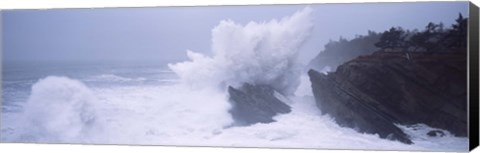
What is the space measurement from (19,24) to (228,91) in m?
2.39

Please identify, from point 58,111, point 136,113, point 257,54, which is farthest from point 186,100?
point 58,111

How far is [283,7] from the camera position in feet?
27.6

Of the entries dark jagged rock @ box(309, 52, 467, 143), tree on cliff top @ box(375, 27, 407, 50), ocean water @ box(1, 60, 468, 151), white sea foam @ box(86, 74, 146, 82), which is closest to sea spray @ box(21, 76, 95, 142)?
ocean water @ box(1, 60, 468, 151)

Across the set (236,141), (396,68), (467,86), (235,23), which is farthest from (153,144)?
(467,86)

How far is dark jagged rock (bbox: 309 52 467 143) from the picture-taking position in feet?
26.0

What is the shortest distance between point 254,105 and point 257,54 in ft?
1.67

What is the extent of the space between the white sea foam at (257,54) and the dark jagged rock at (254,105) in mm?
72

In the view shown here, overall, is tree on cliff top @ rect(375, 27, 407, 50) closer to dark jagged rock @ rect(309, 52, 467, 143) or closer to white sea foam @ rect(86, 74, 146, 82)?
dark jagged rock @ rect(309, 52, 467, 143)

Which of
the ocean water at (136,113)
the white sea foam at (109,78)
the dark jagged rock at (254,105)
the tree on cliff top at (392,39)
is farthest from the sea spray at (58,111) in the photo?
the tree on cliff top at (392,39)

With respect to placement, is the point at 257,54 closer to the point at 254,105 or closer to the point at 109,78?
the point at 254,105

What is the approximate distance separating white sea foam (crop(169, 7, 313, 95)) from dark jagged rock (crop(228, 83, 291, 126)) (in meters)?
0.07

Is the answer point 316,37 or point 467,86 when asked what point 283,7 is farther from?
point 467,86

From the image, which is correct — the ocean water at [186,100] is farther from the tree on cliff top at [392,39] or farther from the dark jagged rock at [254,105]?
the tree on cliff top at [392,39]

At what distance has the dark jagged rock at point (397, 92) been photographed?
312 inches
